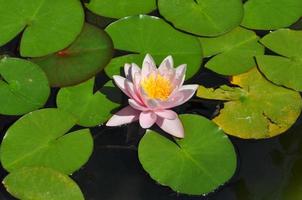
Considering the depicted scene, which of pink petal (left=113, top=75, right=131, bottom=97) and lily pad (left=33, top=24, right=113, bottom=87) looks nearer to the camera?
pink petal (left=113, top=75, right=131, bottom=97)

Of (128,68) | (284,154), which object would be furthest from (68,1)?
(284,154)

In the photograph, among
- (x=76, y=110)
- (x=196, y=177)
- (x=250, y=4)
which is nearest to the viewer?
(x=196, y=177)

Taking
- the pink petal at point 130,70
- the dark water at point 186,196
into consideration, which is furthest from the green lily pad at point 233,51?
the pink petal at point 130,70

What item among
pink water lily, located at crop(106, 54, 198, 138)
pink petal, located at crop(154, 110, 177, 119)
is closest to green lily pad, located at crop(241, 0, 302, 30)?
pink water lily, located at crop(106, 54, 198, 138)

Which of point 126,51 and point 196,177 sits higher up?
point 126,51

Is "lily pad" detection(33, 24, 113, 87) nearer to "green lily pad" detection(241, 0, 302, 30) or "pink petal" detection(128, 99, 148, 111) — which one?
"pink petal" detection(128, 99, 148, 111)

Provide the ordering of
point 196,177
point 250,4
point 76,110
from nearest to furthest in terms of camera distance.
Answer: point 196,177 → point 76,110 → point 250,4

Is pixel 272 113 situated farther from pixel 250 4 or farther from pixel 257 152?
pixel 250 4
